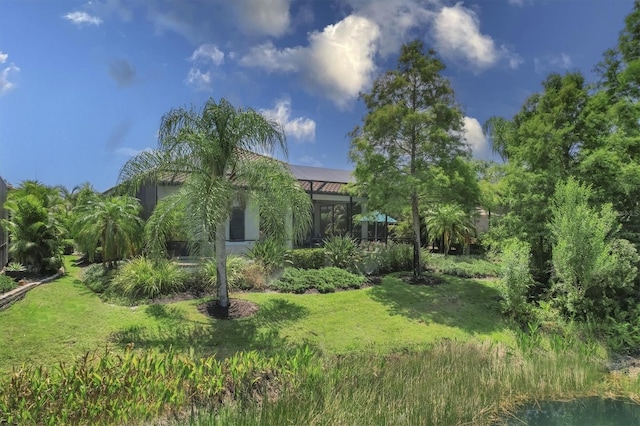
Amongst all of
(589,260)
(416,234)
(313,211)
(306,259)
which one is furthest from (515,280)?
(313,211)

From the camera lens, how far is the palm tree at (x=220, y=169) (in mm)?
9383

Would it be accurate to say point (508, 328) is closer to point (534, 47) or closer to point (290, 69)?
point (534, 47)

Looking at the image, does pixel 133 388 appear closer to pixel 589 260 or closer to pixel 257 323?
pixel 257 323

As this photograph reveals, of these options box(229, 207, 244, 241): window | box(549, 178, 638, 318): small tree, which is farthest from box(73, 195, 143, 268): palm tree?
box(549, 178, 638, 318): small tree

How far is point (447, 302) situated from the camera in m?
12.1

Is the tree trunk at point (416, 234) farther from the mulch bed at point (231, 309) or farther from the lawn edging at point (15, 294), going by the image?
the lawn edging at point (15, 294)

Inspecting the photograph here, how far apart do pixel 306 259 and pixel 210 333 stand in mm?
5899

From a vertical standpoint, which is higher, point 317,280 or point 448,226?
point 448,226

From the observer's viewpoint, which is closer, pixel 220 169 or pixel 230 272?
pixel 220 169

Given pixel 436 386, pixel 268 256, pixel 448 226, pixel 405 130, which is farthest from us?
pixel 448 226

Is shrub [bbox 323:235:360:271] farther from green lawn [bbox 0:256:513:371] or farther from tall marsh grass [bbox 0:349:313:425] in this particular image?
tall marsh grass [bbox 0:349:313:425]

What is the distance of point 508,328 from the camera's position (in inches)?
424

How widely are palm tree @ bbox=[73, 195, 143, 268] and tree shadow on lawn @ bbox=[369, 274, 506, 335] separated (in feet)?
26.4

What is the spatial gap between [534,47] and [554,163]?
13.0 ft
